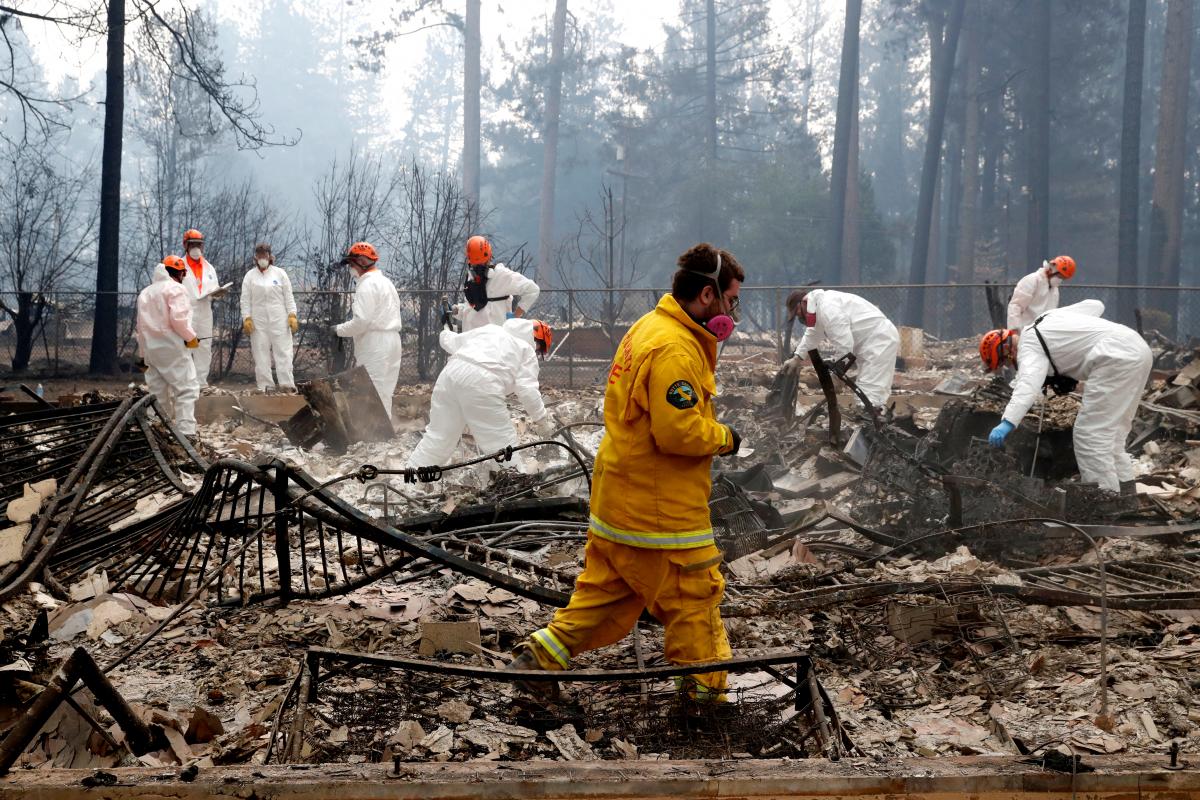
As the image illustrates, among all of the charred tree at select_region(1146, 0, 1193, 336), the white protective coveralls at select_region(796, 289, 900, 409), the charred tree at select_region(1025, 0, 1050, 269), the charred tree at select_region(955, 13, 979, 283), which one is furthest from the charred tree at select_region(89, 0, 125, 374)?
the charred tree at select_region(955, 13, 979, 283)

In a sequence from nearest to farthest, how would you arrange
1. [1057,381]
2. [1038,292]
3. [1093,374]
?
1. [1093,374]
2. [1057,381]
3. [1038,292]

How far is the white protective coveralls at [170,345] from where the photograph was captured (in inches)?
366

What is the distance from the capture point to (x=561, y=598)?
12.6 ft

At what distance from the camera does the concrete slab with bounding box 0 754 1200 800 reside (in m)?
2.06

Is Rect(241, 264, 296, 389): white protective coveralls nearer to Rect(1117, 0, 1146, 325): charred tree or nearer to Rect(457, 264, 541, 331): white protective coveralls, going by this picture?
Rect(457, 264, 541, 331): white protective coveralls

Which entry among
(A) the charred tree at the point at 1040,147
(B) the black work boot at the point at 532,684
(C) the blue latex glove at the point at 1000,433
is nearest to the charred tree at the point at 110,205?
(C) the blue latex glove at the point at 1000,433

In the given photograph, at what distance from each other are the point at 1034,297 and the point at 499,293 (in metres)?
6.31

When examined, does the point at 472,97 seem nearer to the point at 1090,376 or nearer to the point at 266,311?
the point at 266,311

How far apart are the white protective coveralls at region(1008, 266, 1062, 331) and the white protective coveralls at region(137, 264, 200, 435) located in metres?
8.84

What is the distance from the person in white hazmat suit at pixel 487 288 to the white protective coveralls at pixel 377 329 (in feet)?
4.00

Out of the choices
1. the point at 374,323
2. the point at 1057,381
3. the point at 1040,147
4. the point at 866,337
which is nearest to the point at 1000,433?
the point at 1057,381

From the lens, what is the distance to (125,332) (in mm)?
16141

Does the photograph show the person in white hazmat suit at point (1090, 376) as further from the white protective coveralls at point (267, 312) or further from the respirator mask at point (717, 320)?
the white protective coveralls at point (267, 312)

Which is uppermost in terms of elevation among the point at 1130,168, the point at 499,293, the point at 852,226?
the point at 1130,168
